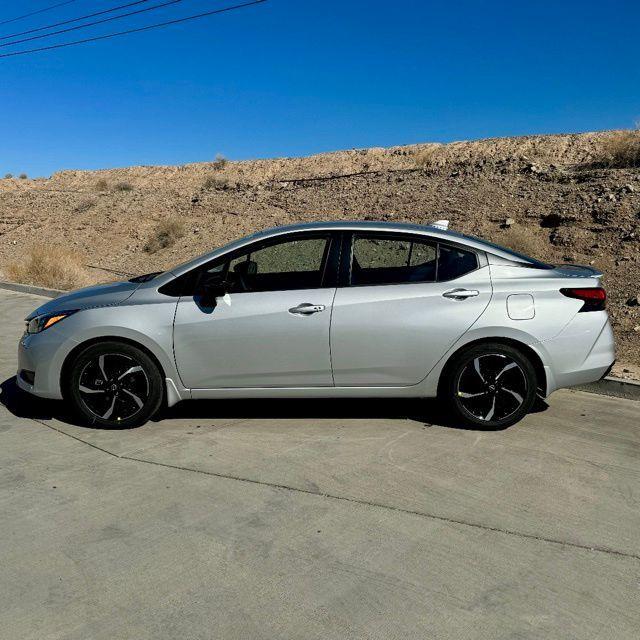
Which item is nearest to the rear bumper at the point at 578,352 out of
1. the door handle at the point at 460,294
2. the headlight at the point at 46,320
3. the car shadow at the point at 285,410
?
the door handle at the point at 460,294

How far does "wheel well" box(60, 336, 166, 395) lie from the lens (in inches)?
217

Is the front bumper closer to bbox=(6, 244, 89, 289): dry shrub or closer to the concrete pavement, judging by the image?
the concrete pavement

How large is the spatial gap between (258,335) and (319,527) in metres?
1.84

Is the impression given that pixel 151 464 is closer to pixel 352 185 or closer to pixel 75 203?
pixel 352 185

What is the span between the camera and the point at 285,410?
6121 mm

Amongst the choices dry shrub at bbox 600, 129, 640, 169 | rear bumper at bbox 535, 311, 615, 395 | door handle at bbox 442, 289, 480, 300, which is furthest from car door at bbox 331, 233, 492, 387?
dry shrub at bbox 600, 129, 640, 169

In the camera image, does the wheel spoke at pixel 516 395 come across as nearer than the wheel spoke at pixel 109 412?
Yes

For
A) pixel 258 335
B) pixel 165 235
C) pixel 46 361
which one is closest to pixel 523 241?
pixel 258 335

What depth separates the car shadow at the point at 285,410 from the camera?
234 inches

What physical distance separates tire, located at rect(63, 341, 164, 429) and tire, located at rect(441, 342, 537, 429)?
2273 millimetres

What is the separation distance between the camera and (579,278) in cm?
555

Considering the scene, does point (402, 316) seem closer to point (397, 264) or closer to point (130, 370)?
point (397, 264)

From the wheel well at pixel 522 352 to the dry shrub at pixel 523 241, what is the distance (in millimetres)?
8583

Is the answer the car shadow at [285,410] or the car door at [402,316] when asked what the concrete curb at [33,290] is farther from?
the car door at [402,316]
